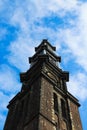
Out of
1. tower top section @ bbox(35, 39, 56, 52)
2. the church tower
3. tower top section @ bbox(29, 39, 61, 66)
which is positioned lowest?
the church tower

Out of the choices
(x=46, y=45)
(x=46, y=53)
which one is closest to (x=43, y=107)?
(x=46, y=53)

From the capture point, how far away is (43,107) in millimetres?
18484

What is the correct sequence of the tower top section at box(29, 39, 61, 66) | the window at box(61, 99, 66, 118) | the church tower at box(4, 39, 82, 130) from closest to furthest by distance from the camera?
the church tower at box(4, 39, 82, 130) → the window at box(61, 99, 66, 118) → the tower top section at box(29, 39, 61, 66)

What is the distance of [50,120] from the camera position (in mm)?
17656

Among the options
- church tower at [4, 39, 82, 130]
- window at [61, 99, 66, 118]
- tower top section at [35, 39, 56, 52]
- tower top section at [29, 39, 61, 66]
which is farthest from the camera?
tower top section at [35, 39, 56, 52]

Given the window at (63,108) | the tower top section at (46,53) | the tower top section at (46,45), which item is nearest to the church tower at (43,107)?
the window at (63,108)

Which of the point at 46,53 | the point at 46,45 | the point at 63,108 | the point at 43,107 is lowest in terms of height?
the point at 43,107

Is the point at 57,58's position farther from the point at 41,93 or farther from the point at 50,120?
the point at 50,120

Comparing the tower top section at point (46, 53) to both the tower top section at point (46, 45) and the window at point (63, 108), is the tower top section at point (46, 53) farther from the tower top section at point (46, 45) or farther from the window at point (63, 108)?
the window at point (63, 108)

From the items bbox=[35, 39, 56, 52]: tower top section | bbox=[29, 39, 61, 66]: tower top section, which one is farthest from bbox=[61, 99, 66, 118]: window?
bbox=[35, 39, 56, 52]: tower top section

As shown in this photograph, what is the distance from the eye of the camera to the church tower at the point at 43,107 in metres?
17.7

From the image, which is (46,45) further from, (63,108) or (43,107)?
(43,107)

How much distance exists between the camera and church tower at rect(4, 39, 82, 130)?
17656 mm

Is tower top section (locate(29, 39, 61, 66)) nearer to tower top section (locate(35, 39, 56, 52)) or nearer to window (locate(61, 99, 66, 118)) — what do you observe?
tower top section (locate(35, 39, 56, 52))
